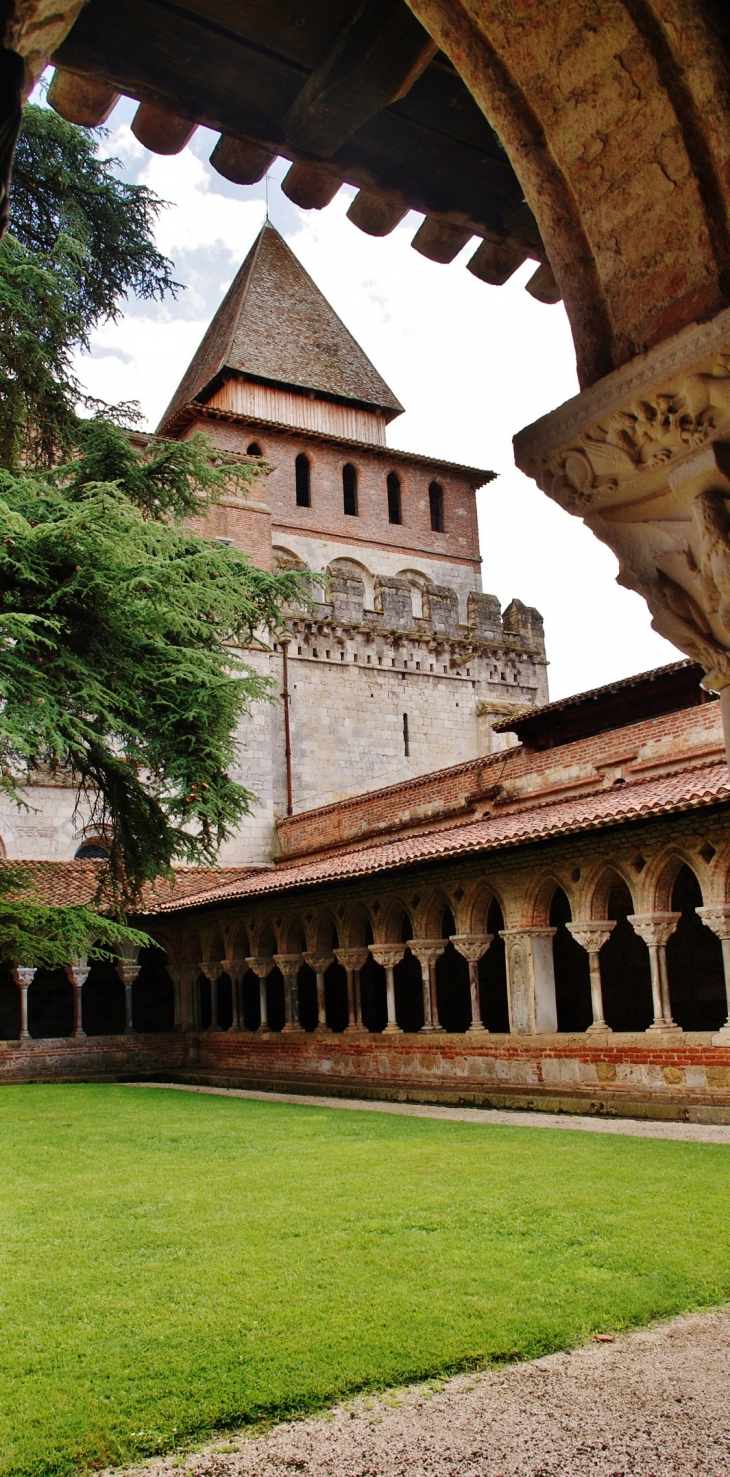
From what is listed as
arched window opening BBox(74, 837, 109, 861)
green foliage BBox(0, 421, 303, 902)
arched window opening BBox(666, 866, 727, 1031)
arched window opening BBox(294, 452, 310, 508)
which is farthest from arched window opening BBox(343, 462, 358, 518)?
arched window opening BBox(666, 866, 727, 1031)

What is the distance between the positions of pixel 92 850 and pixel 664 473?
20.7 m

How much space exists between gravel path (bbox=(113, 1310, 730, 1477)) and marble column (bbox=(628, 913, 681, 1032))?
24.8 feet

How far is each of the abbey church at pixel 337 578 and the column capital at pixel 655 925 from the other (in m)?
12.0

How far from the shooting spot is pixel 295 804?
949 inches

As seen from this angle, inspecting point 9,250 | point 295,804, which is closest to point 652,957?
point 9,250

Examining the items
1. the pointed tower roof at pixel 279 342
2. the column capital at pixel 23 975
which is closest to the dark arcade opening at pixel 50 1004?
the column capital at pixel 23 975

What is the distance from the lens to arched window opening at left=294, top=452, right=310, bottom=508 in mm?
28109

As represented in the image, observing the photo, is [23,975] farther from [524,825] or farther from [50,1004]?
[524,825]

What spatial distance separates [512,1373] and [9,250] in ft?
46.0

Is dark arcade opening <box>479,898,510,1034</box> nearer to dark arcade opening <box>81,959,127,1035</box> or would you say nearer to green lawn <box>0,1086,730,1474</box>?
dark arcade opening <box>81,959,127,1035</box>

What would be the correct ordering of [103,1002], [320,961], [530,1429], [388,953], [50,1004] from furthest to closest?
[103,1002] < [50,1004] < [320,961] < [388,953] < [530,1429]

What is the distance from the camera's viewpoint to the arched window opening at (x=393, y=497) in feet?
97.3

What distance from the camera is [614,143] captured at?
2.53m

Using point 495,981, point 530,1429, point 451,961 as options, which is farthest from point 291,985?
point 530,1429
